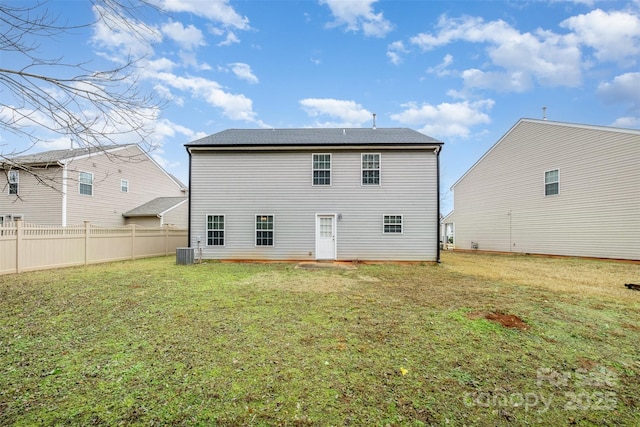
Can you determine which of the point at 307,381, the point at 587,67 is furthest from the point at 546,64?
the point at 307,381

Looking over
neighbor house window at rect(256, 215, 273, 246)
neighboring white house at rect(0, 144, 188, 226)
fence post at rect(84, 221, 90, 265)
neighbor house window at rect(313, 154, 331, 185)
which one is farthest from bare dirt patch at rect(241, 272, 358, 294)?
neighboring white house at rect(0, 144, 188, 226)

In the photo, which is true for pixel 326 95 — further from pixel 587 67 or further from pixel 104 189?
pixel 104 189

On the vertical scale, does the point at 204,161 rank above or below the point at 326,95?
below

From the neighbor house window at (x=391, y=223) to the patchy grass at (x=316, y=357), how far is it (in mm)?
5566

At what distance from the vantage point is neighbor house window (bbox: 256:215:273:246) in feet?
39.3

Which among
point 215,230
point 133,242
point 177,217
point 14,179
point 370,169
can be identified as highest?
point 370,169

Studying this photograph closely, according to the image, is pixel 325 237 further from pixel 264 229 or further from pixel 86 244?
pixel 86 244

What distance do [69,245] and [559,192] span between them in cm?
2267

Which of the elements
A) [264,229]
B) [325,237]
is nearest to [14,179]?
[264,229]

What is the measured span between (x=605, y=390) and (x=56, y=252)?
1431 cm

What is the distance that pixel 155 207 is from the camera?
18797 mm

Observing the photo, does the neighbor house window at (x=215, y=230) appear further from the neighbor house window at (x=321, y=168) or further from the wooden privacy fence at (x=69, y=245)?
the neighbor house window at (x=321, y=168)

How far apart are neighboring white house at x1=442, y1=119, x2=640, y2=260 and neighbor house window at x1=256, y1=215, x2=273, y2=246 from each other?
48.5 ft

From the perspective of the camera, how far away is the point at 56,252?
9789 mm
